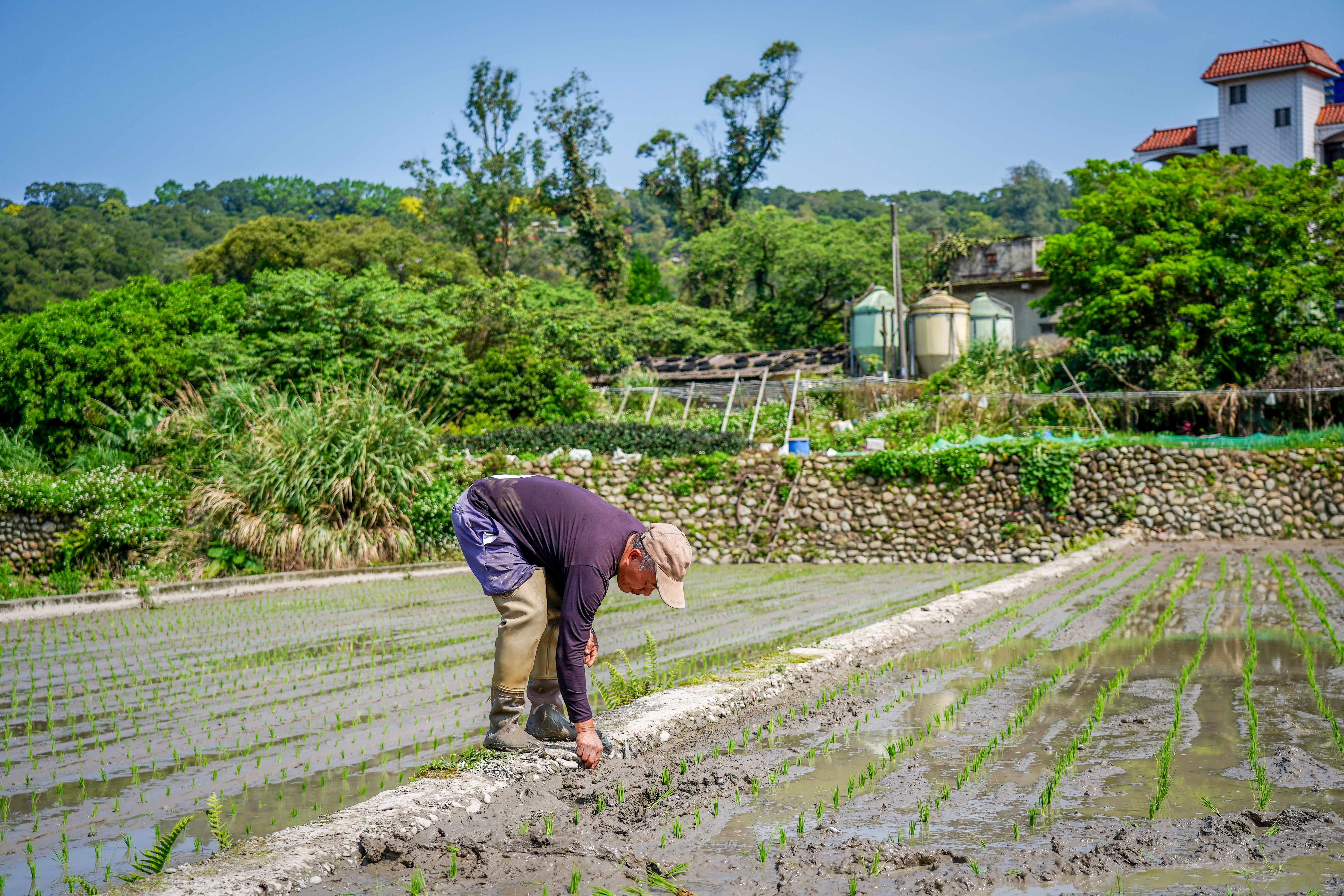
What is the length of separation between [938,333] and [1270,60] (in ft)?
94.0

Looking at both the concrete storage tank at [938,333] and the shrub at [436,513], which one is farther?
the concrete storage tank at [938,333]

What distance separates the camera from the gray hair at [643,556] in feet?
13.8

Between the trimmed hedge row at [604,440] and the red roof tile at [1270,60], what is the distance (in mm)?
39131

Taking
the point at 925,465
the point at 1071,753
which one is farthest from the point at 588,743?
the point at 925,465

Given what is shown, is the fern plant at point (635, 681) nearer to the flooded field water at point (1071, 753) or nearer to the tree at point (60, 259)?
the flooded field water at point (1071, 753)

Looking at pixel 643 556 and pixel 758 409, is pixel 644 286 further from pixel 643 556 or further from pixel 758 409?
pixel 643 556

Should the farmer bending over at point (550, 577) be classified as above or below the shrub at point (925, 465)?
above

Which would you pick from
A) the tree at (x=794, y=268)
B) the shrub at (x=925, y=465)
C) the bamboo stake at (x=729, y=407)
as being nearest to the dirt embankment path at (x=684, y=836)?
the shrub at (x=925, y=465)

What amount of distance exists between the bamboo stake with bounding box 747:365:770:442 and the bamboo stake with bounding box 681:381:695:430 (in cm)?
140

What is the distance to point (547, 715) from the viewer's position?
193 inches

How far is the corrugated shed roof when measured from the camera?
4472 cm

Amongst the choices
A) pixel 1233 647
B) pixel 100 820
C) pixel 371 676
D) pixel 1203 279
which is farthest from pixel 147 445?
pixel 1203 279

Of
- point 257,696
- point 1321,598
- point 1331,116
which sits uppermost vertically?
point 1331,116

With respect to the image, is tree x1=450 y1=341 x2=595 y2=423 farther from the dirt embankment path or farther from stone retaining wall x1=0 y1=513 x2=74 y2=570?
the dirt embankment path
